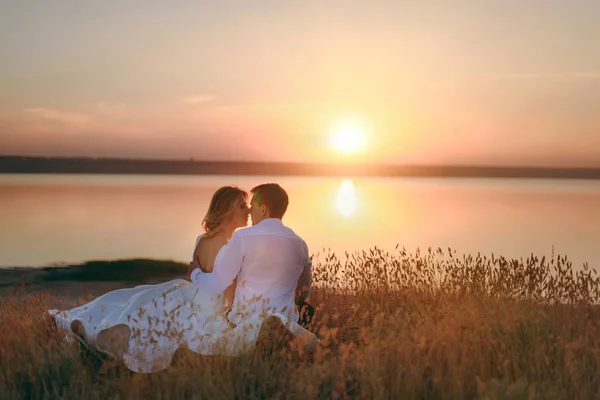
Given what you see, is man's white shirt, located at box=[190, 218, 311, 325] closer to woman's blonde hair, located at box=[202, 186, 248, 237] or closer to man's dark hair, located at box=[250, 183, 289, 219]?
man's dark hair, located at box=[250, 183, 289, 219]

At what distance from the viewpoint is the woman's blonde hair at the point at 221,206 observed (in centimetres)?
636

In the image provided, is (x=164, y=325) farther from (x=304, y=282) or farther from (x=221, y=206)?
(x=304, y=282)

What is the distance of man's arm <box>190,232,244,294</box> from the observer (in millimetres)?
6113

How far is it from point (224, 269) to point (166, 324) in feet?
2.44

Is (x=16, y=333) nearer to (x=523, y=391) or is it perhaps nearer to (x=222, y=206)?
(x=222, y=206)

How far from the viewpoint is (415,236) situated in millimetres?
31500

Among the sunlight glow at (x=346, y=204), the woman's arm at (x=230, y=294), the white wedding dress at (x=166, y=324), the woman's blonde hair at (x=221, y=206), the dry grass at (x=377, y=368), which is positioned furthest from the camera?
the sunlight glow at (x=346, y=204)

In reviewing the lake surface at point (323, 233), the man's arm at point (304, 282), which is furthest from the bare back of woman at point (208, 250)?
the lake surface at point (323, 233)

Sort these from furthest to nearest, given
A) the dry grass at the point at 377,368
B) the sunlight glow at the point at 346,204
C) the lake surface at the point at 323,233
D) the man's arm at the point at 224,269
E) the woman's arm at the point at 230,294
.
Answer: the sunlight glow at the point at 346,204
the lake surface at the point at 323,233
the woman's arm at the point at 230,294
the man's arm at the point at 224,269
the dry grass at the point at 377,368

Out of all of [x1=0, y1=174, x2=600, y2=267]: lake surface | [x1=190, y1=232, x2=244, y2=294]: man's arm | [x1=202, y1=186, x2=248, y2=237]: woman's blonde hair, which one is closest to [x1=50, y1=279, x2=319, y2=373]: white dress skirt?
[x1=190, y1=232, x2=244, y2=294]: man's arm

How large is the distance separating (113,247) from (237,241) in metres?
23.3

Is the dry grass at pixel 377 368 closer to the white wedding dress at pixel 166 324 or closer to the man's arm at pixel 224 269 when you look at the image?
the white wedding dress at pixel 166 324

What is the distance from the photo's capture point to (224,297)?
→ 21.4 ft

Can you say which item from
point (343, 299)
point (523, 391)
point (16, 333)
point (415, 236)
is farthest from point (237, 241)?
point (415, 236)
